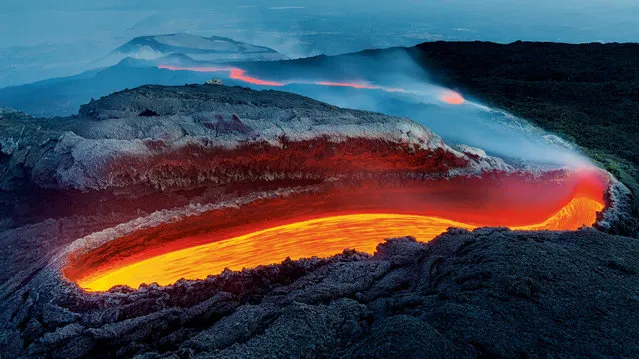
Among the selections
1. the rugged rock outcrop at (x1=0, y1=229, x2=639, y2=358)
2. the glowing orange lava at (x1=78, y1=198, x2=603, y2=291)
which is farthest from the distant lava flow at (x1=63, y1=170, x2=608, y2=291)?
the rugged rock outcrop at (x1=0, y1=229, x2=639, y2=358)

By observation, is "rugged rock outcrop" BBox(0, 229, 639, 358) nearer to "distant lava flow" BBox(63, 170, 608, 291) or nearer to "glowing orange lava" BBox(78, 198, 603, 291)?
"glowing orange lava" BBox(78, 198, 603, 291)

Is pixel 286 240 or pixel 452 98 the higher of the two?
pixel 452 98

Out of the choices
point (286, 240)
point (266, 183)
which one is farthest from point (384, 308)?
point (266, 183)

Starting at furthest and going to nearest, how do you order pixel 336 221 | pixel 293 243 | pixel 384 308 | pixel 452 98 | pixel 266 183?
1. pixel 452 98
2. pixel 266 183
3. pixel 336 221
4. pixel 293 243
5. pixel 384 308

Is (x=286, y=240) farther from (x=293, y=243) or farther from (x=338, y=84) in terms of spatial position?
(x=338, y=84)

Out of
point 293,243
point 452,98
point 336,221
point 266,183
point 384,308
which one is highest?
point 452,98

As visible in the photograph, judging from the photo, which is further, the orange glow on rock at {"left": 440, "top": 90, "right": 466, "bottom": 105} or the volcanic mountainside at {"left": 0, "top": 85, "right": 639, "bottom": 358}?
the orange glow on rock at {"left": 440, "top": 90, "right": 466, "bottom": 105}

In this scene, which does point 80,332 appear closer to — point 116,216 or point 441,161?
point 116,216
